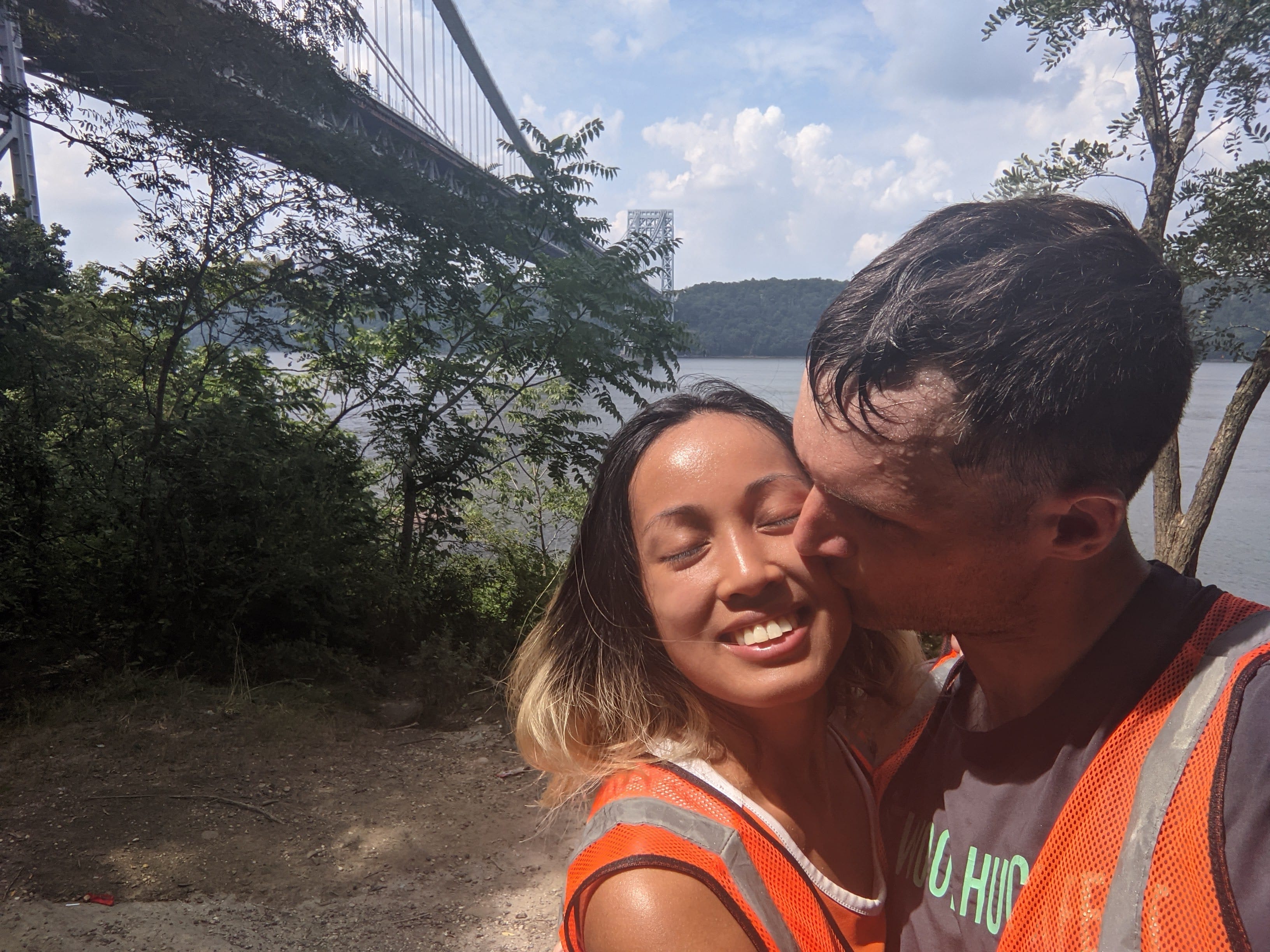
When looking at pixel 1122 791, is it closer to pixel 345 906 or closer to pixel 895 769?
pixel 895 769

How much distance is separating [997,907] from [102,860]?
412 cm

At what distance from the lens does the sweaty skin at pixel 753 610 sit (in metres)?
1.28

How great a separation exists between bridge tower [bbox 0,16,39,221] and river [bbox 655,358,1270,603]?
15.2 feet

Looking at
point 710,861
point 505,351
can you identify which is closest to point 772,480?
point 710,861

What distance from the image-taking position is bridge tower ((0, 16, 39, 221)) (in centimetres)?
555

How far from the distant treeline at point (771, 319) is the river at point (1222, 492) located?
21 centimetres

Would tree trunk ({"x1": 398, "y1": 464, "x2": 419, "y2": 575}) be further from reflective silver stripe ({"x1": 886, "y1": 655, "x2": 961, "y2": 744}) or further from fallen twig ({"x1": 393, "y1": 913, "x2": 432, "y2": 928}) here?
reflective silver stripe ({"x1": 886, "y1": 655, "x2": 961, "y2": 744})

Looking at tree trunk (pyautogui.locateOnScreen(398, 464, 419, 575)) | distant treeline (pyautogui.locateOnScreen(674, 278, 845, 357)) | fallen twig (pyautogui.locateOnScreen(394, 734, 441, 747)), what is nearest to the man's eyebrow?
distant treeline (pyautogui.locateOnScreen(674, 278, 845, 357))

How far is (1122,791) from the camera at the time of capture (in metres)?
0.89

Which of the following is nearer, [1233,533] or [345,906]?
[345,906]

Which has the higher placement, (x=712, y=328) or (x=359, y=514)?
(x=712, y=328)

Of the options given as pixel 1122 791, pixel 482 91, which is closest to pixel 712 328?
pixel 1122 791

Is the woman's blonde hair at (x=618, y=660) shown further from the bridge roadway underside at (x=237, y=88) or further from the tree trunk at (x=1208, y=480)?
the bridge roadway underside at (x=237, y=88)

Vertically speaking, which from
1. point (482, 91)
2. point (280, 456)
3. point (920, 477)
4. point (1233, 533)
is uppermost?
point (482, 91)
